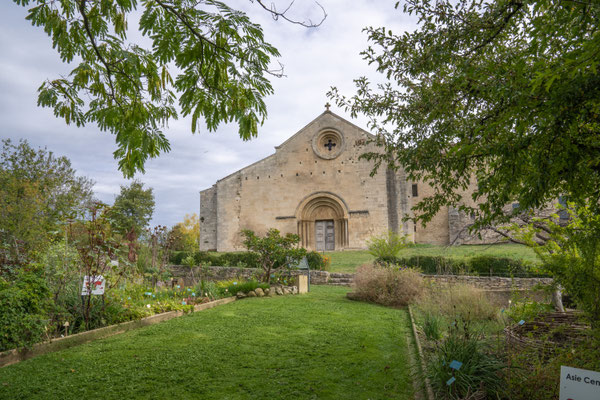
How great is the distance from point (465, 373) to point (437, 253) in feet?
48.0

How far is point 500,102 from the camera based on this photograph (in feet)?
9.59

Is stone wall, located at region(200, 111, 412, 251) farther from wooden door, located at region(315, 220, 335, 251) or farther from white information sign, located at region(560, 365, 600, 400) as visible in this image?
white information sign, located at region(560, 365, 600, 400)

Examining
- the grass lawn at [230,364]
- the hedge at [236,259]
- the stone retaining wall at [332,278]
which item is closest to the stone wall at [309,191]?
the hedge at [236,259]

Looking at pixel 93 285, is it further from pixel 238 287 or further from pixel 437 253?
pixel 437 253

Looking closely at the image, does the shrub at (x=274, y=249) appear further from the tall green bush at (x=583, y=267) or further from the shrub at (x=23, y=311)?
the tall green bush at (x=583, y=267)

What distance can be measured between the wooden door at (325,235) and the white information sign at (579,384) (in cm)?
2191

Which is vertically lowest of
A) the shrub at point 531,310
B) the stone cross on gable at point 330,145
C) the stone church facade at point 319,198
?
the shrub at point 531,310

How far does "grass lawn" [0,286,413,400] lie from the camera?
365 cm

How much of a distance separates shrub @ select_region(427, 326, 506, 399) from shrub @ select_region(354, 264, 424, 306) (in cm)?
556

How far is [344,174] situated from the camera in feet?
79.0

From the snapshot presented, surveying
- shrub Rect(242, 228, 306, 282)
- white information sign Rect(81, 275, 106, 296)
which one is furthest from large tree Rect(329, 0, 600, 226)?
shrub Rect(242, 228, 306, 282)

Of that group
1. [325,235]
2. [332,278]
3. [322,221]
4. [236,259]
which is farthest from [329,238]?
[332,278]

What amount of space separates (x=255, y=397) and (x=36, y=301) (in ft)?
10.3

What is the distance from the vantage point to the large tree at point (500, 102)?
216 centimetres
